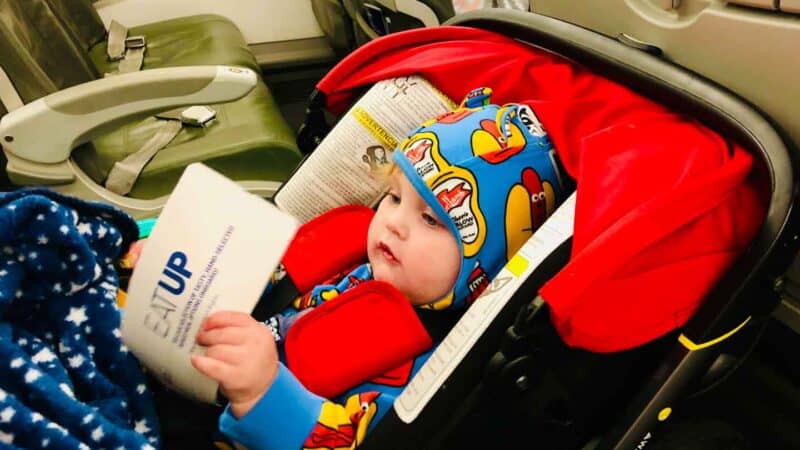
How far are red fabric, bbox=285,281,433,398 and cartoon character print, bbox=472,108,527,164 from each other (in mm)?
204

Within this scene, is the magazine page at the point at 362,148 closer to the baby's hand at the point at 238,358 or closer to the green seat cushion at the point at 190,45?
the baby's hand at the point at 238,358

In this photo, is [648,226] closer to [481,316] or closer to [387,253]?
[481,316]

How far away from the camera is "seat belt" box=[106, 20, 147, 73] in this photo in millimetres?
1829

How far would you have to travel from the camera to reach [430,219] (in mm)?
774

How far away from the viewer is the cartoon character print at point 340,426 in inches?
26.7

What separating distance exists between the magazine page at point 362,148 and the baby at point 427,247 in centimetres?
12

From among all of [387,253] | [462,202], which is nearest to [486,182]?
[462,202]

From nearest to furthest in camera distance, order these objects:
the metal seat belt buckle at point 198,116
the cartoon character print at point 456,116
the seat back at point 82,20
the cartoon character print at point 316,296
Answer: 1. the cartoon character print at point 456,116
2. the cartoon character print at point 316,296
3. the metal seat belt buckle at point 198,116
4. the seat back at point 82,20

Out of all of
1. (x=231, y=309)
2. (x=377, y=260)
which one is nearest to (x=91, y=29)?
(x=377, y=260)

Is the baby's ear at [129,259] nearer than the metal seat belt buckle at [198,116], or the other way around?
the baby's ear at [129,259]

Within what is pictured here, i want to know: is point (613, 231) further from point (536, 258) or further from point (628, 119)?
point (628, 119)

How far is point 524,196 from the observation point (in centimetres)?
75

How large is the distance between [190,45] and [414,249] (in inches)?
58.2

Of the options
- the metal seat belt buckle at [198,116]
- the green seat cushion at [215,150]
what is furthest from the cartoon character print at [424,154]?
the metal seat belt buckle at [198,116]
